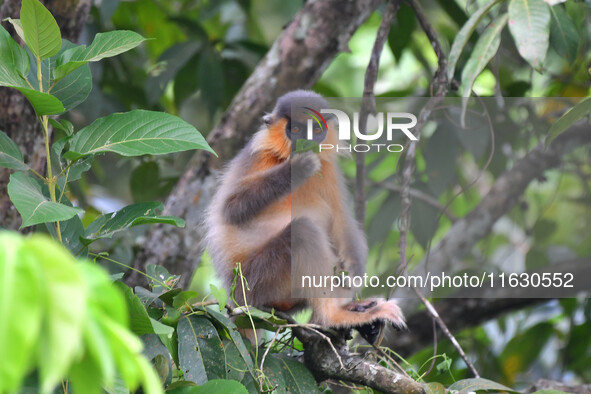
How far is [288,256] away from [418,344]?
1637 millimetres

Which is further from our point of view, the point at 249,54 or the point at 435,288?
the point at 249,54

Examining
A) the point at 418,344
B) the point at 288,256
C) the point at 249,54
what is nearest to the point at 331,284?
the point at 288,256

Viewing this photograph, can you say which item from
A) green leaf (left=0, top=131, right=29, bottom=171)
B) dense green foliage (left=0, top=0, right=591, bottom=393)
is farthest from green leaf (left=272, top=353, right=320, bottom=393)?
green leaf (left=0, top=131, right=29, bottom=171)

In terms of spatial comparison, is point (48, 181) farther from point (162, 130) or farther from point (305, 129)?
point (305, 129)

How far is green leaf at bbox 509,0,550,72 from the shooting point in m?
2.26

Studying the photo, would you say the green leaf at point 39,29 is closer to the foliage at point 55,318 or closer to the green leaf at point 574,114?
the foliage at point 55,318

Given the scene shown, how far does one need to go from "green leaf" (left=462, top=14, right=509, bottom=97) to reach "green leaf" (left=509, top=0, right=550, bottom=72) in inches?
5.1

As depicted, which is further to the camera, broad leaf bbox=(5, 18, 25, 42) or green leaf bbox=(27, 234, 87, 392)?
broad leaf bbox=(5, 18, 25, 42)

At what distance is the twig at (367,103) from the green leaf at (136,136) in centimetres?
114

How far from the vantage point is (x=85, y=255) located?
1.80m

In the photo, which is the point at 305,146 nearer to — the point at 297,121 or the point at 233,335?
the point at 297,121

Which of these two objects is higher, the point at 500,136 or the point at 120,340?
the point at 120,340

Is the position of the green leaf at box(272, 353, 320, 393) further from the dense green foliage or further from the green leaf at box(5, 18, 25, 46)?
the green leaf at box(5, 18, 25, 46)

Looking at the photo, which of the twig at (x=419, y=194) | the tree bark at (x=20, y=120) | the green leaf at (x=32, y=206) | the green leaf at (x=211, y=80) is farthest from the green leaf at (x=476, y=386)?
the green leaf at (x=211, y=80)
